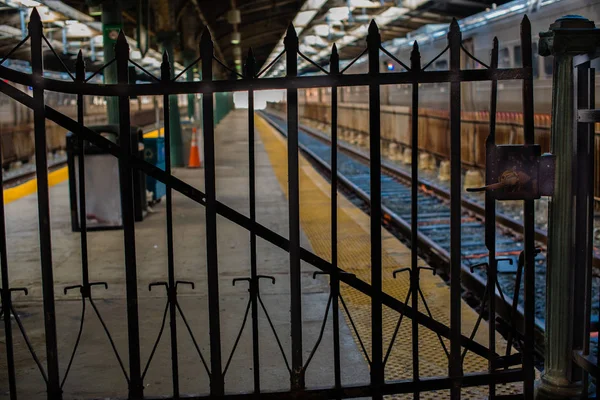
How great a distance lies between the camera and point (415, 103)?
3.40 m

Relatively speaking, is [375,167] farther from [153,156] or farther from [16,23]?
[16,23]

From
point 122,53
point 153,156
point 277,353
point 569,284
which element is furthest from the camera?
point 153,156

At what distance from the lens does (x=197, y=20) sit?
833 inches

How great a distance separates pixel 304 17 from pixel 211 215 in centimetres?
1919

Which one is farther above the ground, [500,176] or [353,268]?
[500,176]

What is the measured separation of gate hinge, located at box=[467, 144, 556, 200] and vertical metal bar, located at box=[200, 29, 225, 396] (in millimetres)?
1263

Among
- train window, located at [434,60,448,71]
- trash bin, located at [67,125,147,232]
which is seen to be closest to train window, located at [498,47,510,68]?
train window, located at [434,60,448,71]

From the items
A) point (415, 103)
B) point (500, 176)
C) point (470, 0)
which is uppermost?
point (470, 0)

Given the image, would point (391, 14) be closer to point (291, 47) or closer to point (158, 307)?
point (158, 307)

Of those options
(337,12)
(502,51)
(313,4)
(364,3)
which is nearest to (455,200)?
(502,51)

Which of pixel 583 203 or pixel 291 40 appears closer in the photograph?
pixel 291 40

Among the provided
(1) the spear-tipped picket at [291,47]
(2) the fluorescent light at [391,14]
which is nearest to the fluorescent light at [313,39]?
(2) the fluorescent light at [391,14]

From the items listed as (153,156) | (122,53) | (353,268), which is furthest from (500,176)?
(153,156)

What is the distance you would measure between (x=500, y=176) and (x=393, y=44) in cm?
2150
